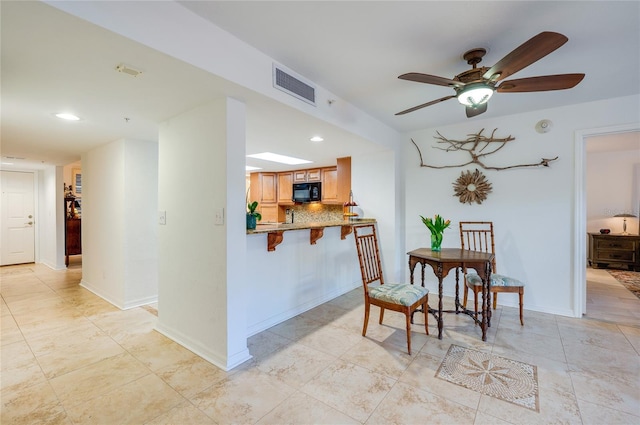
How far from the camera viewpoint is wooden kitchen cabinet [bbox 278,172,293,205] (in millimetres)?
6160

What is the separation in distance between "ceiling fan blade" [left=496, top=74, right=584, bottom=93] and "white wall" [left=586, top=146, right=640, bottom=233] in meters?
5.33

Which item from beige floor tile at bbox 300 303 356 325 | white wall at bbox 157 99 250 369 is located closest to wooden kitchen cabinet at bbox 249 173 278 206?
beige floor tile at bbox 300 303 356 325

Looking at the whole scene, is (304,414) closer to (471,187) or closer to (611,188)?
(471,187)

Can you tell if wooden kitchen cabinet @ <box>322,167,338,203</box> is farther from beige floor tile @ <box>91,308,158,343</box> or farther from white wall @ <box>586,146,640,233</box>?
white wall @ <box>586,146,640,233</box>

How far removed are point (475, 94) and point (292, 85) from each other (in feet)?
4.50

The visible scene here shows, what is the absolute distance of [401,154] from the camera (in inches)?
165

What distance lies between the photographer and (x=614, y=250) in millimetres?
5234

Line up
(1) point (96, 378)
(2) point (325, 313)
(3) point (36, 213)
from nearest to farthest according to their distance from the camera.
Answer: (1) point (96, 378) → (2) point (325, 313) → (3) point (36, 213)

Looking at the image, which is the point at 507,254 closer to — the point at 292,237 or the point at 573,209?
the point at 573,209

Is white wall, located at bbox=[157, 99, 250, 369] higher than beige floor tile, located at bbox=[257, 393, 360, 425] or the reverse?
higher

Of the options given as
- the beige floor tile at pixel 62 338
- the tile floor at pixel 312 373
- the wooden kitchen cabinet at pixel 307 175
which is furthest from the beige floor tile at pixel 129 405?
the wooden kitchen cabinet at pixel 307 175

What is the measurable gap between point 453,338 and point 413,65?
2.37 metres

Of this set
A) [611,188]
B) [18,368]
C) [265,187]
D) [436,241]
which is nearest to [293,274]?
[436,241]

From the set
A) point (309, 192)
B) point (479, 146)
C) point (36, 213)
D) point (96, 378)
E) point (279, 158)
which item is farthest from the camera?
point (36, 213)
